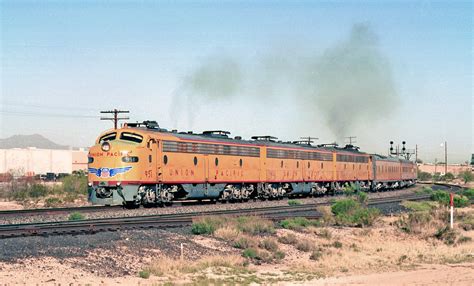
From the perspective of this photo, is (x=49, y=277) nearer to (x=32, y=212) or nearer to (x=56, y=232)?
(x=56, y=232)

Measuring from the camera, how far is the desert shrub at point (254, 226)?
2362 cm

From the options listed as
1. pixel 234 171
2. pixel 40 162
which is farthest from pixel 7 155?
pixel 234 171

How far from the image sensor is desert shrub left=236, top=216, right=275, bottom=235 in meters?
23.6

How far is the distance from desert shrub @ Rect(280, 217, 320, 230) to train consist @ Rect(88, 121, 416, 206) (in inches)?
315

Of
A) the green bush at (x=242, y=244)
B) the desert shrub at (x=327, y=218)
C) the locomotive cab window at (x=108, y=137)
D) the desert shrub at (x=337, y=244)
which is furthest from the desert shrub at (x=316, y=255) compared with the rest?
the locomotive cab window at (x=108, y=137)

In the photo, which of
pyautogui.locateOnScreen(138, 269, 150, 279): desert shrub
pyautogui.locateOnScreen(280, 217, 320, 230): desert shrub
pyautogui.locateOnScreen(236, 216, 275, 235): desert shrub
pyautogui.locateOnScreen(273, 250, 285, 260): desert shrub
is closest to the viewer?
pyautogui.locateOnScreen(138, 269, 150, 279): desert shrub

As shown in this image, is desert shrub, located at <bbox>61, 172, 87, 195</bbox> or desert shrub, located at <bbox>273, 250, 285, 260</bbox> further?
desert shrub, located at <bbox>61, 172, 87, 195</bbox>

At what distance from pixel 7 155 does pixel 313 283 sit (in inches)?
4537

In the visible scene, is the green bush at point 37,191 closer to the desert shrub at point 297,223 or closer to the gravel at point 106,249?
the desert shrub at point 297,223

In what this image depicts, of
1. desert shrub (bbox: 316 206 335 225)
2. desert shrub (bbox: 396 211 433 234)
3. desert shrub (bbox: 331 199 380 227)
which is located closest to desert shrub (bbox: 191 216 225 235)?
desert shrub (bbox: 316 206 335 225)

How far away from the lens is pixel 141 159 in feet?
102

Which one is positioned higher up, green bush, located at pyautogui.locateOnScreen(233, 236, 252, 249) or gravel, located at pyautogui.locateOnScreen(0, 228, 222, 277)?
gravel, located at pyautogui.locateOnScreen(0, 228, 222, 277)

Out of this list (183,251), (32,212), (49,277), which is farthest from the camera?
(32,212)

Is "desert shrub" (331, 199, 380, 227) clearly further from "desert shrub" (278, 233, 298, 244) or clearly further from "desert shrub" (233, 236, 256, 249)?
"desert shrub" (233, 236, 256, 249)
